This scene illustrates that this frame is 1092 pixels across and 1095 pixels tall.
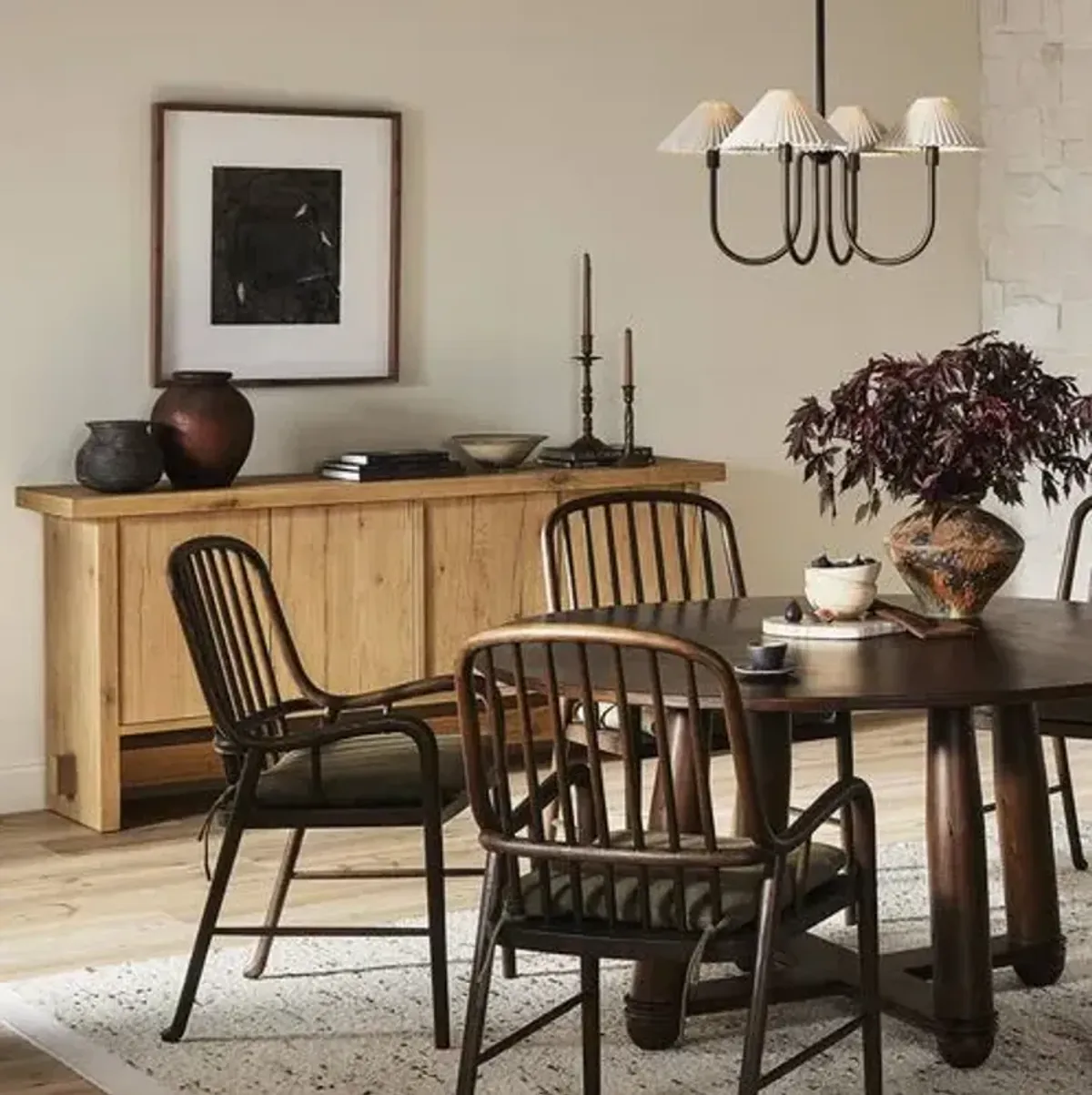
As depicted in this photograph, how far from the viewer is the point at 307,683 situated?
4461 millimetres

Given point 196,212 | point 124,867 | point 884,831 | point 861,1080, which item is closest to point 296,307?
point 196,212

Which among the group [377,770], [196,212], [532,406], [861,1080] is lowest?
[861,1080]

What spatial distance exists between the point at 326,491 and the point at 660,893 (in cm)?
272

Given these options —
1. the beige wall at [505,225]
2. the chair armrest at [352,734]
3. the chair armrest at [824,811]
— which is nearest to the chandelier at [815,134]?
the chair armrest at [352,734]

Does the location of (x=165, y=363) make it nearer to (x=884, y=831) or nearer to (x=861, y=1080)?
(x=884, y=831)

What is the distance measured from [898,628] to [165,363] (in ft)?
8.21

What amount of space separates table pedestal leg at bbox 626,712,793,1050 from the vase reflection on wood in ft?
1.35

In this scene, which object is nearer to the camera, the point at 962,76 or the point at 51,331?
the point at 51,331

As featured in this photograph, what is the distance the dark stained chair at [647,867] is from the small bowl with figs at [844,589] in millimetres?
711

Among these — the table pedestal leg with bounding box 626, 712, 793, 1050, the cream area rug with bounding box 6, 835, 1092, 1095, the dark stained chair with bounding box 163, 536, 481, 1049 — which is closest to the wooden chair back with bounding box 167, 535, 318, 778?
the dark stained chair with bounding box 163, 536, 481, 1049

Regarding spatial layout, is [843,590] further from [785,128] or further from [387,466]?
[387,466]

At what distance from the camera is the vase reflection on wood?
4.34m

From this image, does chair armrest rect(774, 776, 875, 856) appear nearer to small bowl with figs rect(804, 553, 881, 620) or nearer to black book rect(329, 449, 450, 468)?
small bowl with figs rect(804, 553, 881, 620)

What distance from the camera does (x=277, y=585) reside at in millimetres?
6039
